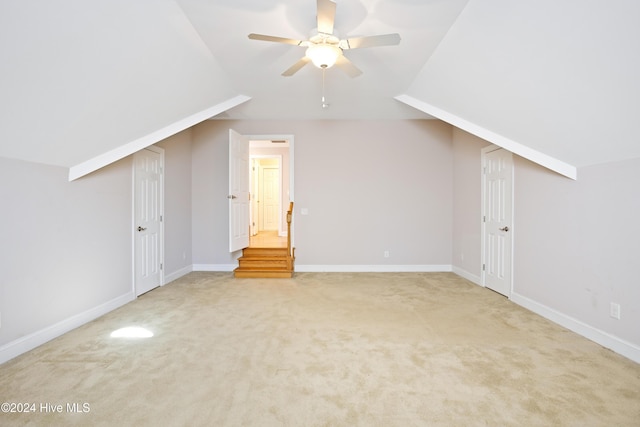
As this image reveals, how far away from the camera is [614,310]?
2.57m

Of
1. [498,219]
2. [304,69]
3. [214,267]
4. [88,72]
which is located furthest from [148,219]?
[498,219]

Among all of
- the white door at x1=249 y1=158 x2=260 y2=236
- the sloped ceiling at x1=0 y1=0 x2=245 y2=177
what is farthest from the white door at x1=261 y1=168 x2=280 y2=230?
the sloped ceiling at x1=0 y1=0 x2=245 y2=177

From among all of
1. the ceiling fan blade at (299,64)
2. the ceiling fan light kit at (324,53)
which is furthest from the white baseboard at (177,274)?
the ceiling fan light kit at (324,53)

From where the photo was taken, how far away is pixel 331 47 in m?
2.47

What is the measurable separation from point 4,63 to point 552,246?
15.7 feet

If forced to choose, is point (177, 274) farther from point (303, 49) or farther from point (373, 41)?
point (373, 41)

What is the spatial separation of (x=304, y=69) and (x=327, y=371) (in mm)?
3189

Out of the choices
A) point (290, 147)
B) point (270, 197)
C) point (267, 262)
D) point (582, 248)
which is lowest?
point (267, 262)

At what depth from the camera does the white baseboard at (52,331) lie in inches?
94.0

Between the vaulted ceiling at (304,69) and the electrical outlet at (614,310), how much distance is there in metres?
1.25

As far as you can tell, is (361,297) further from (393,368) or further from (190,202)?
(190,202)

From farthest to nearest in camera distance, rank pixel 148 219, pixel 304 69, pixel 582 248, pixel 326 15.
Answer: pixel 148 219 → pixel 304 69 → pixel 582 248 → pixel 326 15

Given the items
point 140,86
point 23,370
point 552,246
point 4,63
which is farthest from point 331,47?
point 23,370

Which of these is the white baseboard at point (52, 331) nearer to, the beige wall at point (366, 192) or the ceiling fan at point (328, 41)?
the beige wall at point (366, 192)
